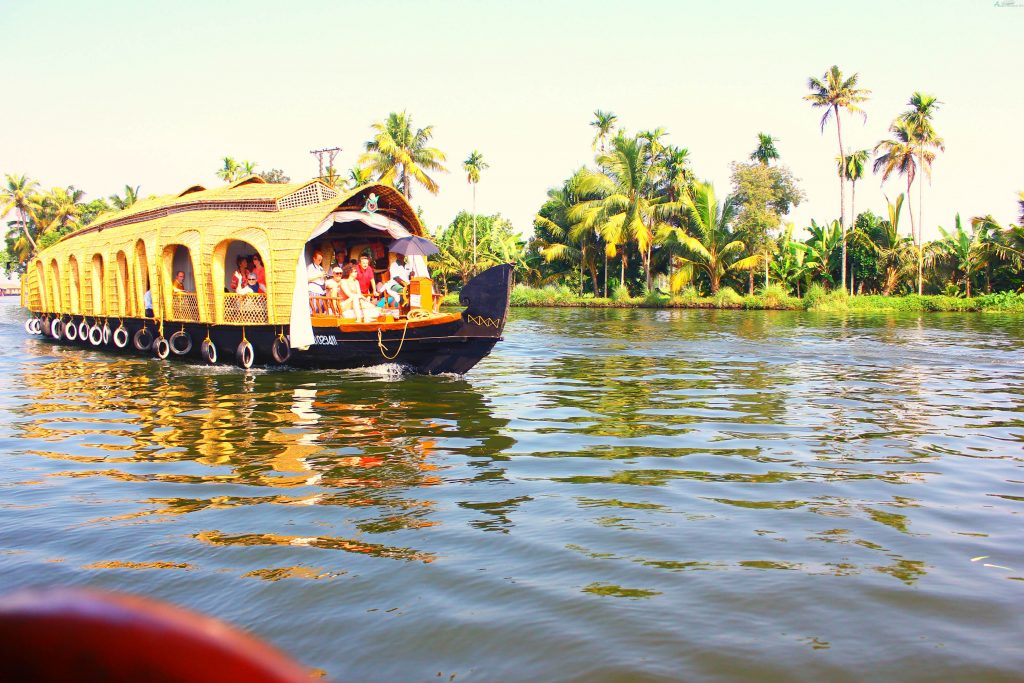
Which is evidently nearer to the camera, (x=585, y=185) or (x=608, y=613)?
(x=608, y=613)

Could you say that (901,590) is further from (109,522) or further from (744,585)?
(109,522)

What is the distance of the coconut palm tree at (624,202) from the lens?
3978cm

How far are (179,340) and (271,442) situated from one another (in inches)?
327

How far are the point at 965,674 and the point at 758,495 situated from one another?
2.61 meters

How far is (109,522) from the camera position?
538cm

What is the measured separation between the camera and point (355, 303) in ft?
46.3

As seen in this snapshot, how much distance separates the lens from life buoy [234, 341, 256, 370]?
13859 millimetres

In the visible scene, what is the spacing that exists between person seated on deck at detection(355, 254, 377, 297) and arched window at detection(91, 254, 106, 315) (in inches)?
258

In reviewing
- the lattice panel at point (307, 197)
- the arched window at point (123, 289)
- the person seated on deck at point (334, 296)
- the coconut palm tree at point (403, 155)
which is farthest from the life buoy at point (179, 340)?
the coconut palm tree at point (403, 155)

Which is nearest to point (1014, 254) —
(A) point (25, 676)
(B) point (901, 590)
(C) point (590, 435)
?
(C) point (590, 435)

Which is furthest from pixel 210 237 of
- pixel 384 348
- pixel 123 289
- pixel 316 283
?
Answer: pixel 123 289

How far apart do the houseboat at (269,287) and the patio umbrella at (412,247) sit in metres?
0.55

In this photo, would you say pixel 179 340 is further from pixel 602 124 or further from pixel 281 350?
pixel 602 124

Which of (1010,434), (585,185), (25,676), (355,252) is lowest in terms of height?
(1010,434)
